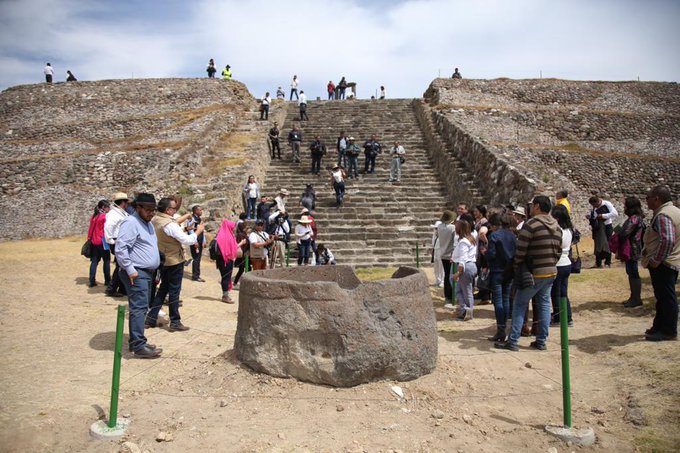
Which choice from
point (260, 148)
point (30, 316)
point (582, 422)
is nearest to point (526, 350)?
point (582, 422)

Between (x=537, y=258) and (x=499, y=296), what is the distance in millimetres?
994

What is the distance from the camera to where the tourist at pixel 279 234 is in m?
10.9

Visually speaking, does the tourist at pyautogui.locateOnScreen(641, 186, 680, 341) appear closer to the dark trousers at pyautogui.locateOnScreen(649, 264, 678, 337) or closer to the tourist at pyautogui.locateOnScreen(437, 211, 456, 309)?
the dark trousers at pyautogui.locateOnScreen(649, 264, 678, 337)

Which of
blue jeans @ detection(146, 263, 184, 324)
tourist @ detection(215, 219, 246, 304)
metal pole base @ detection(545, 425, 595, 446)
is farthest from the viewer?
tourist @ detection(215, 219, 246, 304)

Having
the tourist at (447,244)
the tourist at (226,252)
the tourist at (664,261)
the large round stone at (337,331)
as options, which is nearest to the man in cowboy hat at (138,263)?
the large round stone at (337,331)

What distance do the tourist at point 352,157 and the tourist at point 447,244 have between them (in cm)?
847

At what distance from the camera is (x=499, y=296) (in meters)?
6.43

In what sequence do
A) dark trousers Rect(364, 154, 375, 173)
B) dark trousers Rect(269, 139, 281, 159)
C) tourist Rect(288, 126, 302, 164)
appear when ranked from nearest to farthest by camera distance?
dark trousers Rect(364, 154, 375, 173) → tourist Rect(288, 126, 302, 164) → dark trousers Rect(269, 139, 281, 159)

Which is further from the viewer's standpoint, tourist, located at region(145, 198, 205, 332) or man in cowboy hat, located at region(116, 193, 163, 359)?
tourist, located at region(145, 198, 205, 332)

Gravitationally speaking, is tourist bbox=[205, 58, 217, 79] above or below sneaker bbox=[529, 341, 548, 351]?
above

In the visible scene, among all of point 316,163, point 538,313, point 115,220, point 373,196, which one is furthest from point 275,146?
point 538,313

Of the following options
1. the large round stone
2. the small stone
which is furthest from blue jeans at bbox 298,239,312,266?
the small stone

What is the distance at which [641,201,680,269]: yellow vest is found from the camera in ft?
18.2

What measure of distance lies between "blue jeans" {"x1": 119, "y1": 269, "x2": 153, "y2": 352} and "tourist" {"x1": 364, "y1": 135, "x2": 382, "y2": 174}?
40.9 ft
